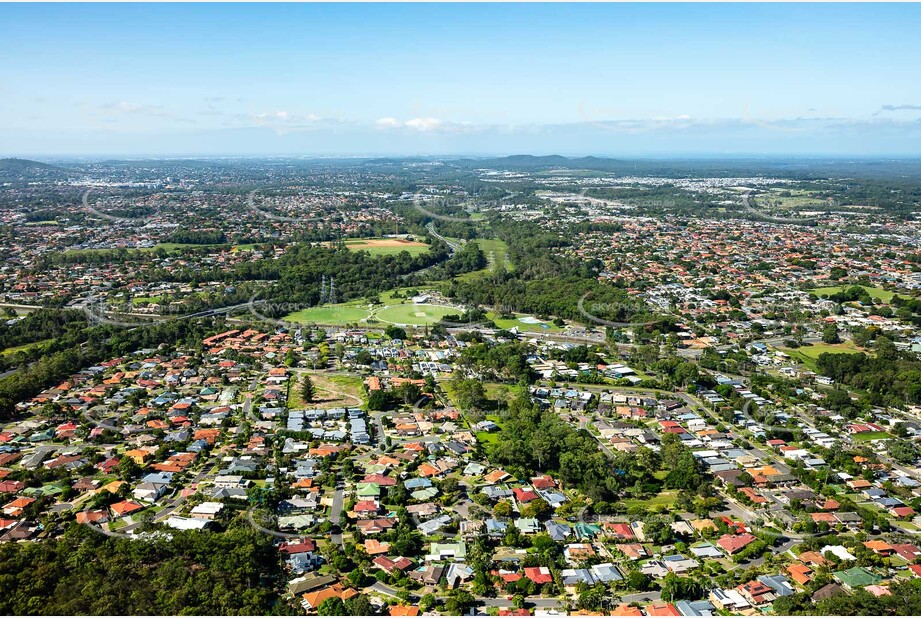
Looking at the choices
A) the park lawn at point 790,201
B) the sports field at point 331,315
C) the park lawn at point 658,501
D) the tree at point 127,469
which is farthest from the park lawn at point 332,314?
the park lawn at point 790,201

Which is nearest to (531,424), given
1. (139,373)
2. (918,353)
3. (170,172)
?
(139,373)

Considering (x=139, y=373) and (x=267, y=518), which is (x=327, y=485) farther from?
(x=139, y=373)

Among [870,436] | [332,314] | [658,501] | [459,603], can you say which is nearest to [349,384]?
[332,314]

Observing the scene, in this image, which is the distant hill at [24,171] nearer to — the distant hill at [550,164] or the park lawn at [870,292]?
the distant hill at [550,164]

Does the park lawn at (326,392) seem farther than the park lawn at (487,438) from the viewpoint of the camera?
Yes

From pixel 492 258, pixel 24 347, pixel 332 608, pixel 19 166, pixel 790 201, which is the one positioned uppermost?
pixel 19 166

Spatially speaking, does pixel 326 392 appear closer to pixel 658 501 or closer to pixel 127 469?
pixel 127 469

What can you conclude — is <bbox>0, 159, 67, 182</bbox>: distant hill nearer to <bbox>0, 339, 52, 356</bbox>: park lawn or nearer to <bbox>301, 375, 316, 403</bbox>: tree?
<bbox>0, 339, 52, 356</bbox>: park lawn
